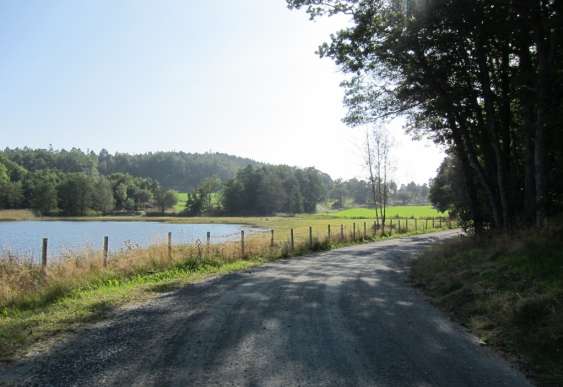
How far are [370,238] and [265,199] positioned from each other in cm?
9586

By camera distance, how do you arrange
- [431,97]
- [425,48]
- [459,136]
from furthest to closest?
[459,136] → [431,97] → [425,48]

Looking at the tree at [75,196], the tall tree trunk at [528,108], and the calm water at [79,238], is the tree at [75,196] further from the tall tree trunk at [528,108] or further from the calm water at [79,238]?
the tall tree trunk at [528,108]

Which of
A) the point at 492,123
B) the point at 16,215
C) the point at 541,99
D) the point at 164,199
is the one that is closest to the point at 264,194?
the point at 164,199

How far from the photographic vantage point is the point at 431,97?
54.4 feet

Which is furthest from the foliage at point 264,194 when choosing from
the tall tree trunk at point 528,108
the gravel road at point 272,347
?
the gravel road at point 272,347

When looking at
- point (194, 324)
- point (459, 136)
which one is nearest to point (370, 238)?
point (459, 136)

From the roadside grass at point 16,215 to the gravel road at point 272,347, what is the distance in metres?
105

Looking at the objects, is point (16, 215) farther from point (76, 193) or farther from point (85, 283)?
point (85, 283)

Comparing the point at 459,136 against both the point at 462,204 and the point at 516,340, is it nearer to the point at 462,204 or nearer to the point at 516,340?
the point at 462,204

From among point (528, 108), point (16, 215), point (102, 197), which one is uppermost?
point (102, 197)

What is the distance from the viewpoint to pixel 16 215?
330ft

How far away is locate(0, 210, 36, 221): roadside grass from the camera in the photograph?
320 feet

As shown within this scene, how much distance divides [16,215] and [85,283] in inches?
4174

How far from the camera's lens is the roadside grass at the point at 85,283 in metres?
6.81
